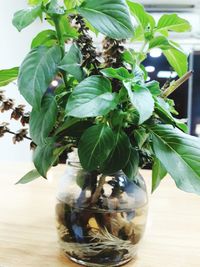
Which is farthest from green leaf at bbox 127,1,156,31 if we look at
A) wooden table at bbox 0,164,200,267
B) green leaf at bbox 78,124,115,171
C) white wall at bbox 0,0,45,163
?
white wall at bbox 0,0,45,163

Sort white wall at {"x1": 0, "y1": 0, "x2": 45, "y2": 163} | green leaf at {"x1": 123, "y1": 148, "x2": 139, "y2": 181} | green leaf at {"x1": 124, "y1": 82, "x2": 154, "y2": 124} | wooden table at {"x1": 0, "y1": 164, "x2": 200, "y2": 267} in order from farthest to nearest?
1. white wall at {"x1": 0, "y1": 0, "x2": 45, "y2": 163}
2. wooden table at {"x1": 0, "y1": 164, "x2": 200, "y2": 267}
3. green leaf at {"x1": 123, "y1": 148, "x2": 139, "y2": 181}
4. green leaf at {"x1": 124, "y1": 82, "x2": 154, "y2": 124}

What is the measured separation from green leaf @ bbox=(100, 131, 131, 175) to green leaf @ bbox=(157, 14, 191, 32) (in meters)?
0.25

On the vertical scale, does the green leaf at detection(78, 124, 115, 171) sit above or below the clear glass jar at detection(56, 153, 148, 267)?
above

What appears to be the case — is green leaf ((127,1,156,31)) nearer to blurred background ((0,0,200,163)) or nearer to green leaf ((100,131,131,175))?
green leaf ((100,131,131,175))

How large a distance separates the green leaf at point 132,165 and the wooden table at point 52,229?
0.22 meters

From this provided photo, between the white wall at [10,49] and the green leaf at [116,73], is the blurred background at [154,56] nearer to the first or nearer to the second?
the white wall at [10,49]

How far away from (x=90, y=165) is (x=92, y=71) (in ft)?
0.55

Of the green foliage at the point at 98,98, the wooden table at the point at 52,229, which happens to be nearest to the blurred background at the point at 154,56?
the wooden table at the point at 52,229

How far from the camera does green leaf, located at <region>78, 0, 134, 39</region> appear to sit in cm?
53

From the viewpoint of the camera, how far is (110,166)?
561 mm

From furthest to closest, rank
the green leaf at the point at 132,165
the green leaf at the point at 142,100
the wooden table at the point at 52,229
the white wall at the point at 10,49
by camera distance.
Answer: the white wall at the point at 10,49 → the wooden table at the point at 52,229 → the green leaf at the point at 132,165 → the green leaf at the point at 142,100

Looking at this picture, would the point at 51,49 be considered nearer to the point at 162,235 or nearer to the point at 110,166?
the point at 110,166

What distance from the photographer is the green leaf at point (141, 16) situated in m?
0.65

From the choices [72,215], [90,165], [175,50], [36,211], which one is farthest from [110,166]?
[36,211]
